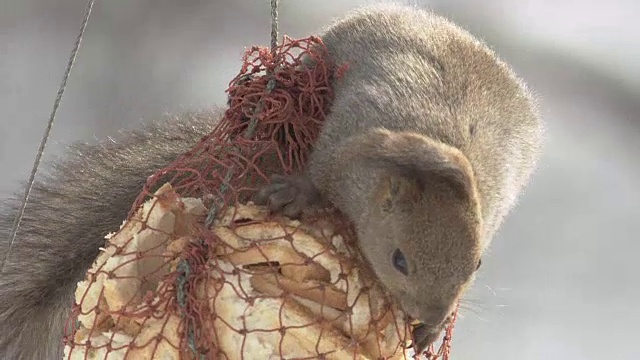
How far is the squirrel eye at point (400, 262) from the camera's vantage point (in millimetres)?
1022

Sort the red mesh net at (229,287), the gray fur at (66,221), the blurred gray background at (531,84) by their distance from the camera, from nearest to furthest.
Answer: the red mesh net at (229,287) → the gray fur at (66,221) → the blurred gray background at (531,84)

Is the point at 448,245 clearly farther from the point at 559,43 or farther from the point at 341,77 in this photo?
the point at 559,43

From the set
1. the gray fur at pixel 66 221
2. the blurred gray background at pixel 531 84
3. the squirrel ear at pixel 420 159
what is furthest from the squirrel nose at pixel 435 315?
the blurred gray background at pixel 531 84

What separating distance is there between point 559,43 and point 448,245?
145 cm

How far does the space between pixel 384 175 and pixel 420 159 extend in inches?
5.9

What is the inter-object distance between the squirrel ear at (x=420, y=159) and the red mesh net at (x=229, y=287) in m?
0.09

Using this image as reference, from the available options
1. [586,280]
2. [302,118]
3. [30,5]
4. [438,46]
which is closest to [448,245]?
[302,118]

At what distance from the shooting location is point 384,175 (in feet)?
3.58

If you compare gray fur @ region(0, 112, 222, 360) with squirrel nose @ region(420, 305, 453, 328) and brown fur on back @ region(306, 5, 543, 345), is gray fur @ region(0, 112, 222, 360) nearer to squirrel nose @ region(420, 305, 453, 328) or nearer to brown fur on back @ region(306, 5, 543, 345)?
brown fur on back @ region(306, 5, 543, 345)

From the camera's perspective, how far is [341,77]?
123 cm

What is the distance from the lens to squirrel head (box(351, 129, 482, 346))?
96 centimetres

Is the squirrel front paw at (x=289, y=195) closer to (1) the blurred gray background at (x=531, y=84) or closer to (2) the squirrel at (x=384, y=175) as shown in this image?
(2) the squirrel at (x=384, y=175)

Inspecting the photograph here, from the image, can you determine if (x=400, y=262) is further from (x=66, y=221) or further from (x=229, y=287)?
(x=66, y=221)

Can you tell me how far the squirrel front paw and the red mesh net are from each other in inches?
0.8
